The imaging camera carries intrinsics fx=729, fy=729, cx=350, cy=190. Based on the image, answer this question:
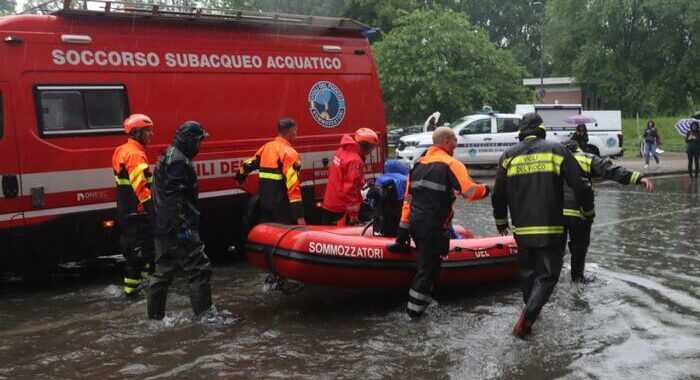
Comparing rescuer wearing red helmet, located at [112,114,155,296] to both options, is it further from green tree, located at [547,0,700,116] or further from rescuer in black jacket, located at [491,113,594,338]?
green tree, located at [547,0,700,116]

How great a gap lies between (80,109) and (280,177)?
6.91 feet

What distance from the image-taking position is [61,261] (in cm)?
740

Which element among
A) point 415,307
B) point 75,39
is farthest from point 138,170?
point 415,307

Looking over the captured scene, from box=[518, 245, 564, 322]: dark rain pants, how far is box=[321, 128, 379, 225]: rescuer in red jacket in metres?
2.41

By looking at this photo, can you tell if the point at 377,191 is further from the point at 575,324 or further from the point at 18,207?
the point at 18,207

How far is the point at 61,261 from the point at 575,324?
16.4ft

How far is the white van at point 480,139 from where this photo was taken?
20.0 m

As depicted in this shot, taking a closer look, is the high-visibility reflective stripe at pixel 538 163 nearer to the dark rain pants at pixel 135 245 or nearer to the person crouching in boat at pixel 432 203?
the person crouching in boat at pixel 432 203

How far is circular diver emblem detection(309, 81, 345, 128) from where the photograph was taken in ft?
29.5

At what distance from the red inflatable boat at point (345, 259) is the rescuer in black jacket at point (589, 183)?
906 millimetres

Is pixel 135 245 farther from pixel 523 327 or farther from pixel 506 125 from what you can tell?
pixel 506 125

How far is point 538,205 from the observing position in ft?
18.0

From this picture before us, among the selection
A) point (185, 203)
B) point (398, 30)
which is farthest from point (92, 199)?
point (398, 30)

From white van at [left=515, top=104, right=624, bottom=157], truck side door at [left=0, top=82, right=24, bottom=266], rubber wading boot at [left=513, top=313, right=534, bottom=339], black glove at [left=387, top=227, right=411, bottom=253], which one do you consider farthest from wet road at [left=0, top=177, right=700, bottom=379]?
white van at [left=515, top=104, right=624, bottom=157]
